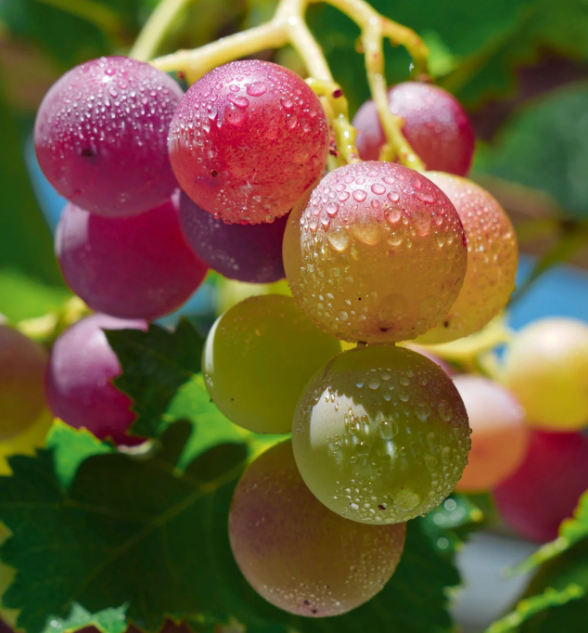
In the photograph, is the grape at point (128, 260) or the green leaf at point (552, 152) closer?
the grape at point (128, 260)

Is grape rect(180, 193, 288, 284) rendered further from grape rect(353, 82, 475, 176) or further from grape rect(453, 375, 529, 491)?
grape rect(453, 375, 529, 491)

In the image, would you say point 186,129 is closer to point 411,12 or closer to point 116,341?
point 116,341

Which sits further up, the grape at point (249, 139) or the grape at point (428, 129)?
the grape at point (249, 139)

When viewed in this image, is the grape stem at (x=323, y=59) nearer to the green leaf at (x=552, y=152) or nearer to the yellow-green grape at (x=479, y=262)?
the yellow-green grape at (x=479, y=262)

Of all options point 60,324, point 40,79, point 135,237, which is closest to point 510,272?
point 135,237

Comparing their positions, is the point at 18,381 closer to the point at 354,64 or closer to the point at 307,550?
the point at 307,550

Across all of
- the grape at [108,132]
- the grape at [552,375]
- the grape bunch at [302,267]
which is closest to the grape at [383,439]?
the grape bunch at [302,267]

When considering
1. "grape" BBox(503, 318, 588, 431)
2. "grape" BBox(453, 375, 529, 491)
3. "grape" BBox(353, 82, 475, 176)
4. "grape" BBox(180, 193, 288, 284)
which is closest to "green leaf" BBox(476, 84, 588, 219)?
"grape" BBox(503, 318, 588, 431)
